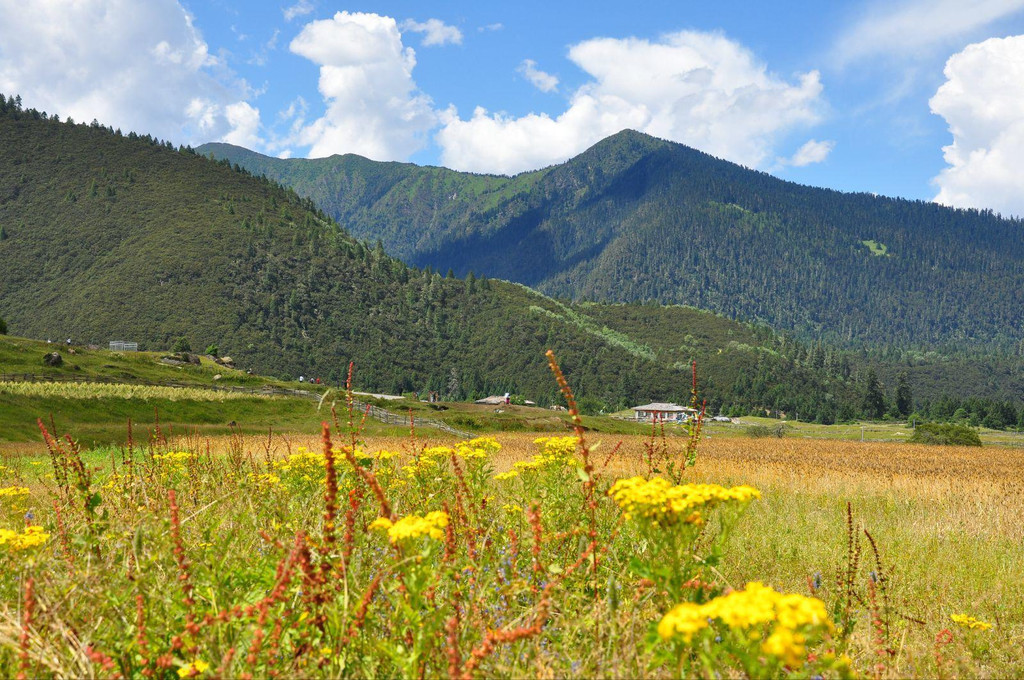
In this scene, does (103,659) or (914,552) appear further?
(914,552)

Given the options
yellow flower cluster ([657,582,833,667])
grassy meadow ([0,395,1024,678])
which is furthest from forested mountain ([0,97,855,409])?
yellow flower cluster ([657,582,833,667])

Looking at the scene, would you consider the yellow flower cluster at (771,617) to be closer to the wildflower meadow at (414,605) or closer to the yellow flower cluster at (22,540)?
the wildflower meadow at (414,605)

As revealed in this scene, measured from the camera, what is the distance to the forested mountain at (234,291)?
145250 millimetres

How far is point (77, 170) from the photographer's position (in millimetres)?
185625

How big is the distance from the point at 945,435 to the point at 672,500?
66.8 m

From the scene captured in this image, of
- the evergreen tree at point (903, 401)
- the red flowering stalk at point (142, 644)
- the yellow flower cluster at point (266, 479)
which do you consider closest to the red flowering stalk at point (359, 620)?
the red flowering stalk at point (142, 644)

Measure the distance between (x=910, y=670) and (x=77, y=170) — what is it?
22669 cm

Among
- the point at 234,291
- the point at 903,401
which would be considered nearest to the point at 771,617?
the point at 234,291

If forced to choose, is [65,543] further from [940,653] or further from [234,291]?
[234,291]

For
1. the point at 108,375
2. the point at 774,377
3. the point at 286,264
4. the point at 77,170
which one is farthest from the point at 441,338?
the point at 108,375

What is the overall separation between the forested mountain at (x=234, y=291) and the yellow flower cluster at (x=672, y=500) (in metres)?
145

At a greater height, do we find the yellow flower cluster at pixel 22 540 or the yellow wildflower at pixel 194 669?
the yellow flower cluster at pixel 22 540

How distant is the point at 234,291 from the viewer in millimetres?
154250

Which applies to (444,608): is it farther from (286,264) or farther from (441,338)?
(441,338)
